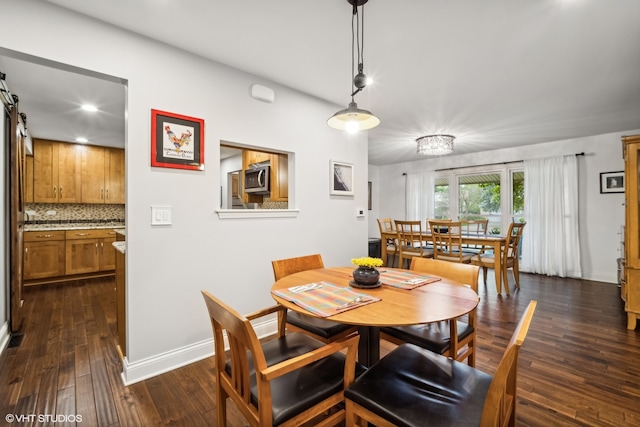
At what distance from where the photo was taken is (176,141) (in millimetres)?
2070

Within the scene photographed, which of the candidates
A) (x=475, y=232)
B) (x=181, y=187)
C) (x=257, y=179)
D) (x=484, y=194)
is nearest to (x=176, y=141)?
(x=181, y=187)

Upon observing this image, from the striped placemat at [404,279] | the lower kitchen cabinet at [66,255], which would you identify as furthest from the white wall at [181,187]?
the lower kitchen cabinet at [66,255]

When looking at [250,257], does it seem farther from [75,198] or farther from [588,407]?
[75,198]

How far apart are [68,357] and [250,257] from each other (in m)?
1.56

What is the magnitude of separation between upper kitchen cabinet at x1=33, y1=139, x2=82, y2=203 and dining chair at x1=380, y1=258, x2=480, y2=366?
5.45 metres

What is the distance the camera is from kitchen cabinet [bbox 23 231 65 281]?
4234 millimetres

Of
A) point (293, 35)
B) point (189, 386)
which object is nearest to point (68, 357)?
point (189, 386)

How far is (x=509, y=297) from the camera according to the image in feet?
12.1

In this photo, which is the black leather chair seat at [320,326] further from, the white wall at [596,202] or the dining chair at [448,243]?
the white wall at [596,202]

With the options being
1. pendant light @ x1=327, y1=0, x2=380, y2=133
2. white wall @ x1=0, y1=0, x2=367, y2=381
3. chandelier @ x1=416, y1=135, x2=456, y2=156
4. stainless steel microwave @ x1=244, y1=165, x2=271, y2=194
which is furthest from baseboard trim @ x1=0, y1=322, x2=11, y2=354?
chandelier @ x1=416, y1=135, x2=456, y2=156

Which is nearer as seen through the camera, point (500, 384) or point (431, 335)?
point (500, 384)

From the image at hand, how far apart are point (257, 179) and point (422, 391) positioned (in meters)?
2.76

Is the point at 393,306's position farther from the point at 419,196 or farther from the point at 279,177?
the point at 419,196

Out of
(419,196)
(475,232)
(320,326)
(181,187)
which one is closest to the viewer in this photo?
(320,326)
